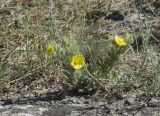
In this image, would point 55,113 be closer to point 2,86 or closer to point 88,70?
point 88,70

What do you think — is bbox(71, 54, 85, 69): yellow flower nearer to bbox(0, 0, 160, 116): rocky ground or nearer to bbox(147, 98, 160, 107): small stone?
bbox(0, 0, 160, 116): rocky ground

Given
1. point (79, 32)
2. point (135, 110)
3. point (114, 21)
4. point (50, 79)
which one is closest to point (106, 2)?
point (114, 21)

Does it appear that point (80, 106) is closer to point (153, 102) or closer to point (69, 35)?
point (153, 102)

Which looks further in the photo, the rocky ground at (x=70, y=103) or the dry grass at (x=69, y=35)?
the dry grass at (x=69, y=35)

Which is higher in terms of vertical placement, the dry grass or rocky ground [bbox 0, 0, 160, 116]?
the dry grass

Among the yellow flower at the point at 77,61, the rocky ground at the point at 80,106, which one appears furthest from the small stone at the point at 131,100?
the yellow flower at the point at 77,61

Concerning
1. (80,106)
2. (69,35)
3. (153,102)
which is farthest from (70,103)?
(69,35)

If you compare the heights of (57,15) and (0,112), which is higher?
(57,15)

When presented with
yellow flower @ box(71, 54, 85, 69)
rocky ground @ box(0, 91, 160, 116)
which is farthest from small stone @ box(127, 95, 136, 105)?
yellow flower @ box(71, 54, 85, 69)

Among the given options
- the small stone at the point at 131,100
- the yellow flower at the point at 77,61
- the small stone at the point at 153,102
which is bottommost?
the small stone at the point at 153,102

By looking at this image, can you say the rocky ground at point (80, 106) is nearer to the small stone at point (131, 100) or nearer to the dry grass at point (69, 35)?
the small stone at point (131, 100)

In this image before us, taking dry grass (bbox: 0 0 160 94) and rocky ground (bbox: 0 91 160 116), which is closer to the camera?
rocky ground (bbox: 0 91 160 116)
